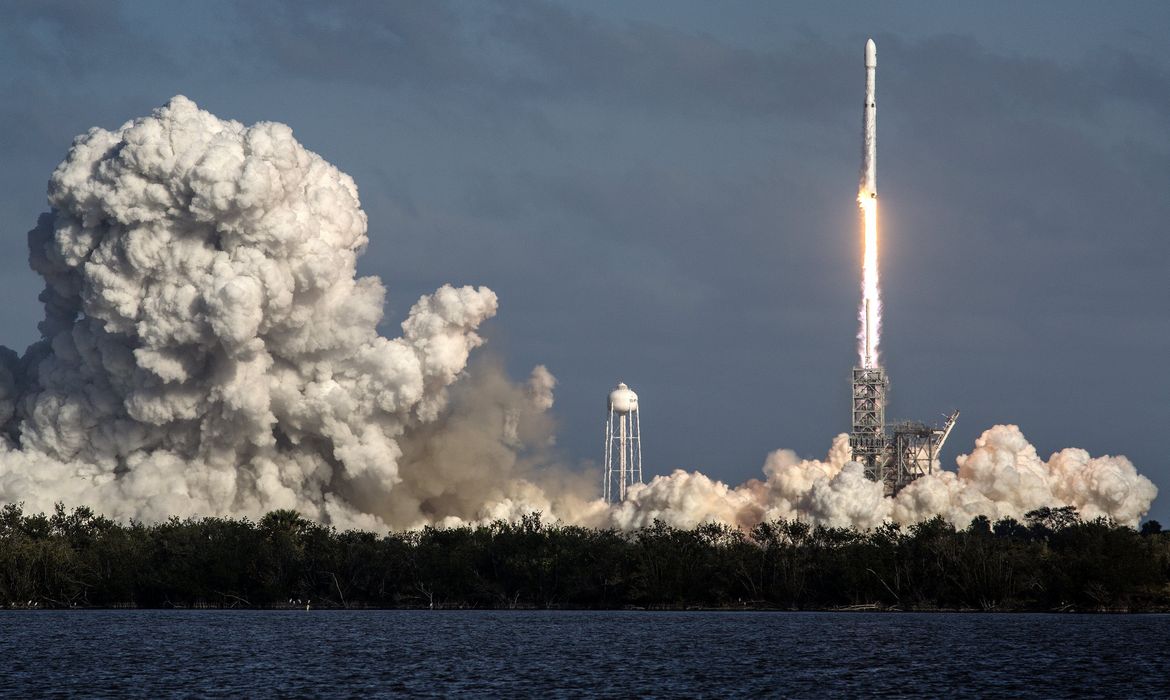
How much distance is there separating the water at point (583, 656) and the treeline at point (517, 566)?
1974 mm

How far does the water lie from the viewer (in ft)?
208

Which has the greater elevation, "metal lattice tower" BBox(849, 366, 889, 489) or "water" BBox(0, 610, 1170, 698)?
"metal lattice tower" BBox(849, 366, 889, 489)

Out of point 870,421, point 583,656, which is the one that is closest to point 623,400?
point 870,421

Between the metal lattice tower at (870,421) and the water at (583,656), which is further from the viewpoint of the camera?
the metal lattice tower at (870,421)

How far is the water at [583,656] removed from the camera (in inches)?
2501

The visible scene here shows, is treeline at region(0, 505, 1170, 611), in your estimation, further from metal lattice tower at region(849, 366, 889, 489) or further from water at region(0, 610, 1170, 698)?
metal lattice tower at region(849, 366, 889, 489)

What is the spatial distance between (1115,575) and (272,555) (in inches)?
1992

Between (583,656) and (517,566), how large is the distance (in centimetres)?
A: 3189

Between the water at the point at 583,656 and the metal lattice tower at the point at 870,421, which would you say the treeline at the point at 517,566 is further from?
the metal lattice tower at the point at 870,421

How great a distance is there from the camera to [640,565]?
10994cm

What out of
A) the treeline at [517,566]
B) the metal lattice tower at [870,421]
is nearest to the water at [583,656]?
the treeline at [517,566]

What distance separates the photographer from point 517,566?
11025 centimetres

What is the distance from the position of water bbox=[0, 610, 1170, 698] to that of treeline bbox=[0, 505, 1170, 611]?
197cm

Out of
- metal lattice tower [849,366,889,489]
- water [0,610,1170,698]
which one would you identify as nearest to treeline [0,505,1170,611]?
water [0,610,1170,698]
